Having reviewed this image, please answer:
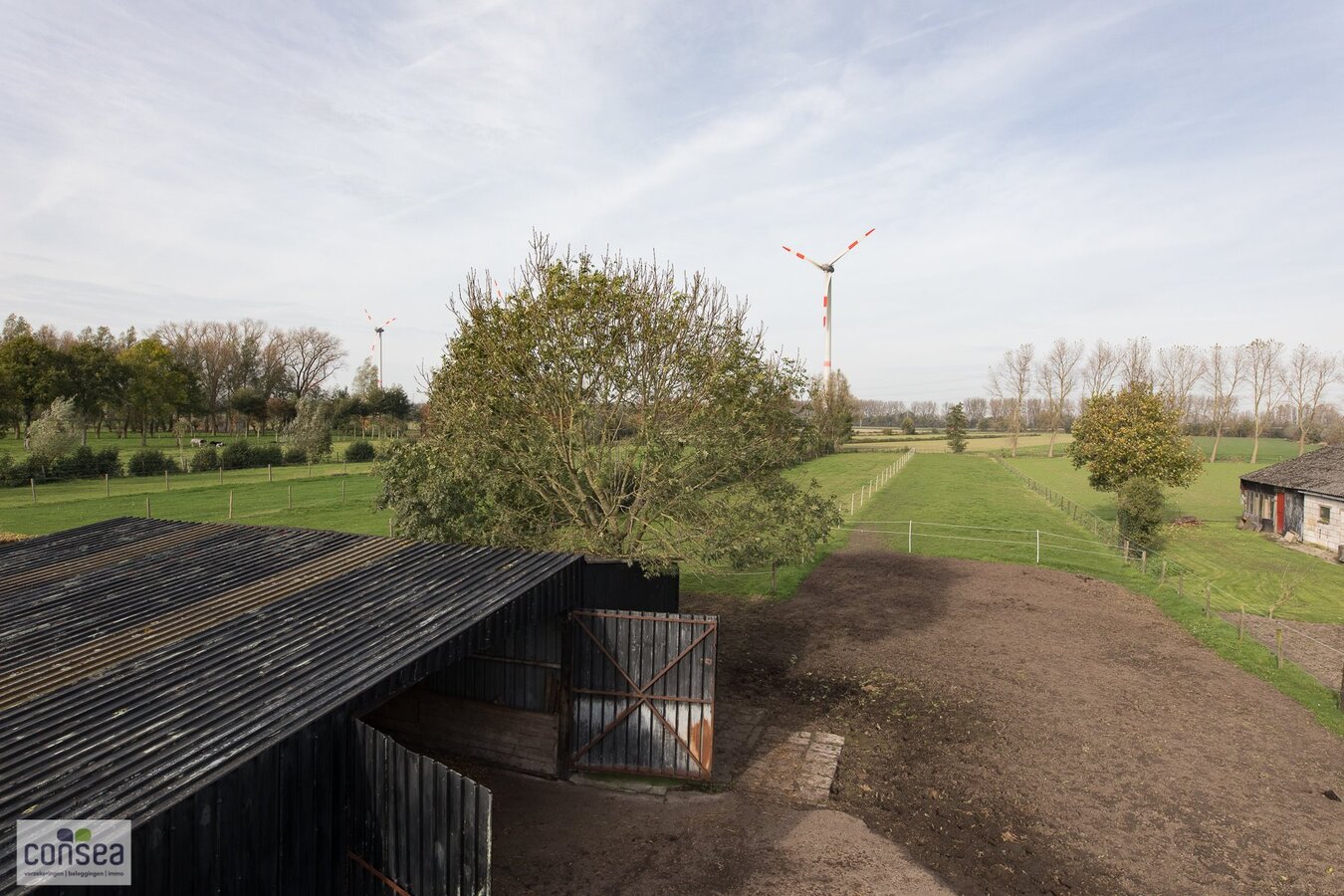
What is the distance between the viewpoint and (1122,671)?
1508 centimetres

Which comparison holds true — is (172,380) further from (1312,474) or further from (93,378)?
(1312,474)

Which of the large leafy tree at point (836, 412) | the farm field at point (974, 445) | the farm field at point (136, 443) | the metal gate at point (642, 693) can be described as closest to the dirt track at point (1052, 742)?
the metal gate at point (642, 693)

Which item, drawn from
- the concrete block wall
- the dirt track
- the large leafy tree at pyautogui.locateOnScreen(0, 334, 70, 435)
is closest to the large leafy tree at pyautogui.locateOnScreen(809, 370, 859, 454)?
the concrete block wall

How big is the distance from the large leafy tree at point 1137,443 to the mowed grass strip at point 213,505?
33.3 metres

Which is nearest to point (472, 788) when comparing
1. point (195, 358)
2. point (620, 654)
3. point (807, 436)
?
point (620, 654)

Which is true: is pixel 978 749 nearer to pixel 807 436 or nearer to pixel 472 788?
pixel 807 436

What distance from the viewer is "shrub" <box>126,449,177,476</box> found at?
45469mm

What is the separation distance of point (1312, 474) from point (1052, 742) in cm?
3134

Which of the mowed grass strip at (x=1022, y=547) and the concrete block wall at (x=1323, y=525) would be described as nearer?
the mowed grass strip at (x=1022, y=547)

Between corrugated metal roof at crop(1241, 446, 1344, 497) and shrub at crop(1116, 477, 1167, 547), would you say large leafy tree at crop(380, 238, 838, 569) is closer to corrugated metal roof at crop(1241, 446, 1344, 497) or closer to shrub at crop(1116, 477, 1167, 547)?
shrub at crop(1116, 477, 1167, 547)

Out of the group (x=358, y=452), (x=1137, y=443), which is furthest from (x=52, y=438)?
(x=1137, y=443)

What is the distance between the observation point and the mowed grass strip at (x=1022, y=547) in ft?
48.9

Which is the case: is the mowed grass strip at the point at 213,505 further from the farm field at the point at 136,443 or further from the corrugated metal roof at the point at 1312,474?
the corrugated metal roof at the point at 1312,474

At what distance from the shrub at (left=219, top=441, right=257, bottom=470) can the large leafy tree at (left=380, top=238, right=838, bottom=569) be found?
144 feet
